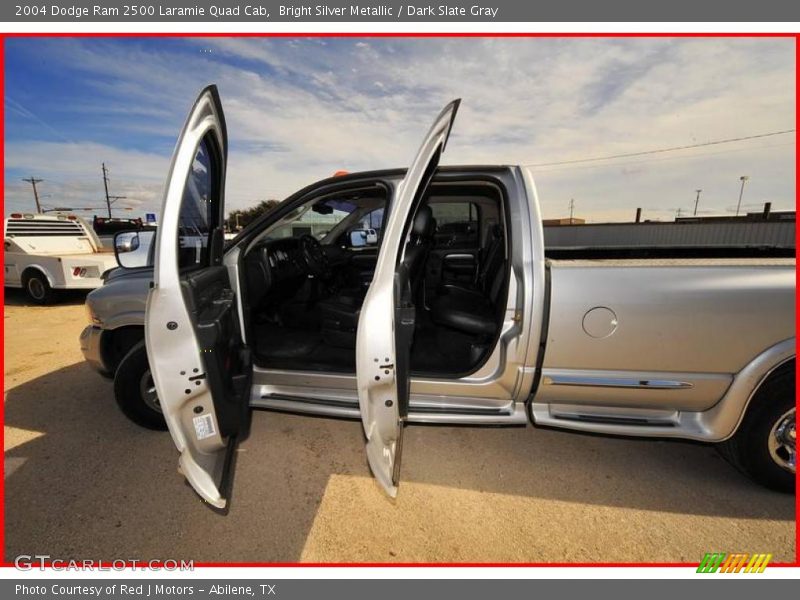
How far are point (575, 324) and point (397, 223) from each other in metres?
1.04

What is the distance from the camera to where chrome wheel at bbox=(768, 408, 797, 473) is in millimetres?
1908

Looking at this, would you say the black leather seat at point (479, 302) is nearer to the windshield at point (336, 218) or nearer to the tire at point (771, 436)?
the windshield at point (336, 218)

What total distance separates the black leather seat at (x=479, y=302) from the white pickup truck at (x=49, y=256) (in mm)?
5853

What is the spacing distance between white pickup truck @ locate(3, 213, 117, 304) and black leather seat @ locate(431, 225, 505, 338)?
19.2 ft

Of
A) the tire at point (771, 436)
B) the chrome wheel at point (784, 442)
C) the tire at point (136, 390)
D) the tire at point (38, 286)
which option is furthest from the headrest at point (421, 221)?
the tire at point (38, 286)

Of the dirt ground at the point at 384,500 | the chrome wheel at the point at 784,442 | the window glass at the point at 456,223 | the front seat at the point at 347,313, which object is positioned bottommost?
the dirt ground at the point at 384,500

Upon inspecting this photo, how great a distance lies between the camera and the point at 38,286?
6.33 meters

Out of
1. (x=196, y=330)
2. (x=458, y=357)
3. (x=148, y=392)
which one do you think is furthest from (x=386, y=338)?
(x=148, y=392)

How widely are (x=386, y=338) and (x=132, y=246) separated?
2001 millimetres

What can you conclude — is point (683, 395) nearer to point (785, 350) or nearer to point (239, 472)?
point (785, 350)

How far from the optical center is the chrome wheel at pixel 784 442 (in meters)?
1.91

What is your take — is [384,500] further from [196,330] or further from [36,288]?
[36,288]

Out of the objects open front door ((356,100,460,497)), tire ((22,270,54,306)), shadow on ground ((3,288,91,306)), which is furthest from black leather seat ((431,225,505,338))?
tire ((22,270,54,306))

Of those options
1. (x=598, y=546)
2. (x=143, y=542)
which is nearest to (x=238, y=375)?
(x=143, y=542)
